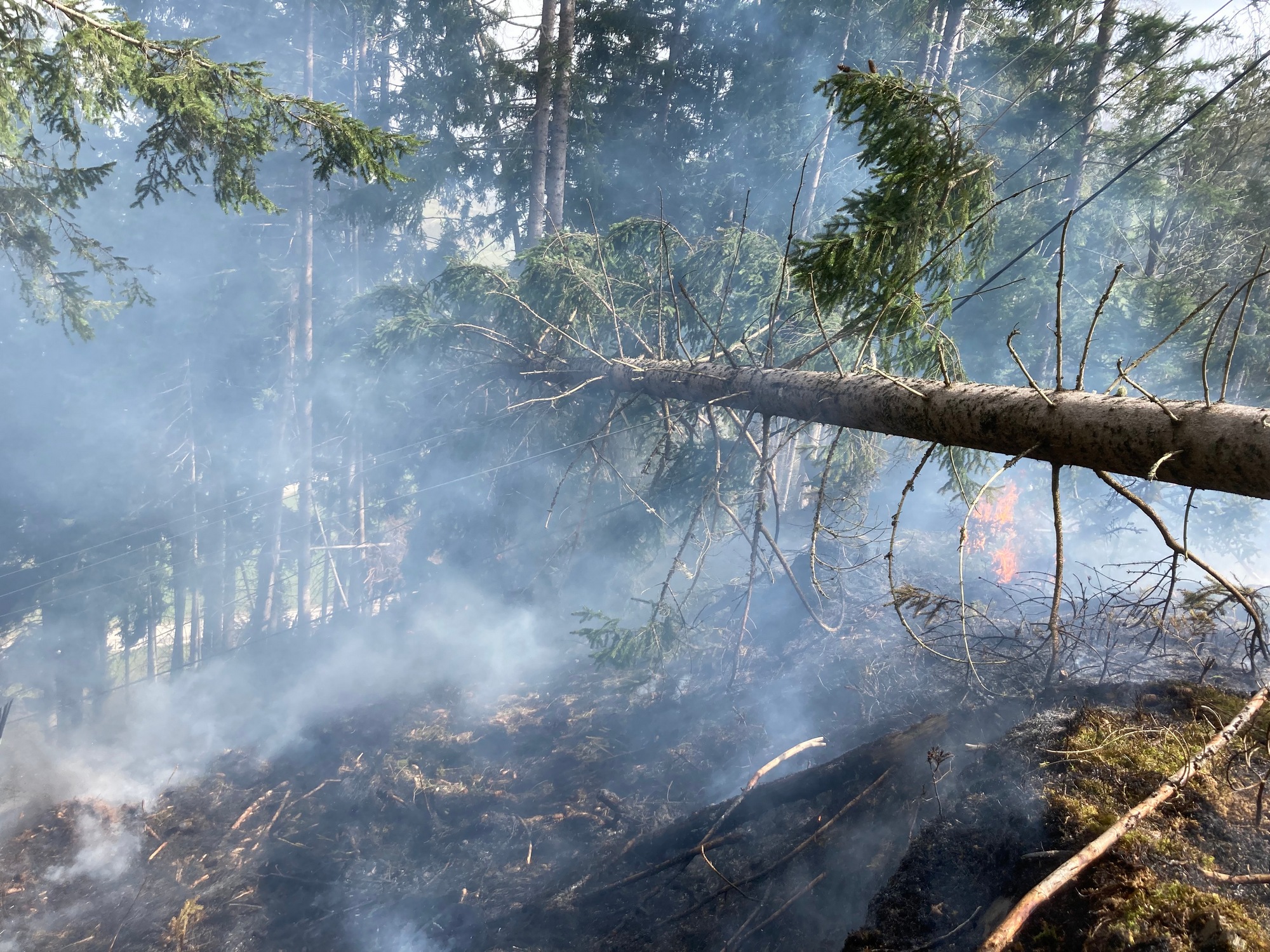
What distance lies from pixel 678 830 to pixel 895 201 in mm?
6073

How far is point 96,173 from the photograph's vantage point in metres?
7.33

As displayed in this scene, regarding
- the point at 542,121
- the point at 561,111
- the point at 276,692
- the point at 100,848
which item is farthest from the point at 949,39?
the point at 276,692

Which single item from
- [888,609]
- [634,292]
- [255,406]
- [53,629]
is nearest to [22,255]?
[634,292]

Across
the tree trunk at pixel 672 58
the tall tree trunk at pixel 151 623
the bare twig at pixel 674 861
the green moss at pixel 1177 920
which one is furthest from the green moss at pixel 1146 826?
the tall tree trunk at pixel 151 623

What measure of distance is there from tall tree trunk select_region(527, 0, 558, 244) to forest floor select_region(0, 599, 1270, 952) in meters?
8.68

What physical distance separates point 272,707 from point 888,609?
42.0ft

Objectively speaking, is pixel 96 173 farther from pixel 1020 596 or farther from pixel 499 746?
pixel 1020 596

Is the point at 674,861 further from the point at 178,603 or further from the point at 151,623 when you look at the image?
the point at 178,603

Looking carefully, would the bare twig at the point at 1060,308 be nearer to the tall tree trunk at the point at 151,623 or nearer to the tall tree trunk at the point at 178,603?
the tall tree trunk at the point at 178,603

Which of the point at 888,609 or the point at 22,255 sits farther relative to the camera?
the point at 888,609

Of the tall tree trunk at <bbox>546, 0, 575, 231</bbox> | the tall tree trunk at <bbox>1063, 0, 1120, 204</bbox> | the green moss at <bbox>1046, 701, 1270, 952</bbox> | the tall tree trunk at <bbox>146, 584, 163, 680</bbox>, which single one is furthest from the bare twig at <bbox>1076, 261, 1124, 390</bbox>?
the tall tree trunk at <bbox>146, 584, 163, 680</bbox>

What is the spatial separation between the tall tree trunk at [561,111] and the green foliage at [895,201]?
7701mm

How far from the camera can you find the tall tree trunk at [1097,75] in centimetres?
1039

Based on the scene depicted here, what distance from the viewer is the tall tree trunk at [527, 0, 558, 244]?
11.4m
